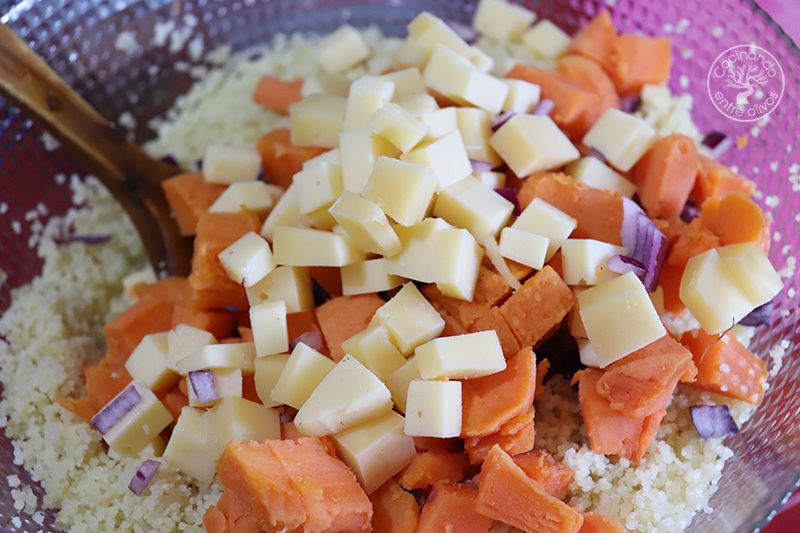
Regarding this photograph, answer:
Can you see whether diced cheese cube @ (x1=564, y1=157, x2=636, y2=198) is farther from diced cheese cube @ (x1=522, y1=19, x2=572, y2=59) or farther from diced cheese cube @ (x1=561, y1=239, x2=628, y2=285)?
diced cheese cube @ (x1=522, y1=19, x2=572, y2=59)

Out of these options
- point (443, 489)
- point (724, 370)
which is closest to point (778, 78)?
point (724, 370)

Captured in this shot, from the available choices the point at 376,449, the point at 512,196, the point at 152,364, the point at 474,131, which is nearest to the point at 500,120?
the point at 474,131

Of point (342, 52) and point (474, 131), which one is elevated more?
point (474, 131)

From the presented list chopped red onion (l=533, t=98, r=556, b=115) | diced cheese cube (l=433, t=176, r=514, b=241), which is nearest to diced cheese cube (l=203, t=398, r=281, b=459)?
diced cheese cube (l=433, t=176, r=514, b=241)

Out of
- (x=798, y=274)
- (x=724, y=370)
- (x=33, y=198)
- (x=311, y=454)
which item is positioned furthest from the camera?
(x=33, y=198)

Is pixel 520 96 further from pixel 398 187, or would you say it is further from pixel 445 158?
pixel 398 187

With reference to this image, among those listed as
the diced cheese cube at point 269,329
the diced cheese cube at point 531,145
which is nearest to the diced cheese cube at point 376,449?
the diced cheese cube at point 269,329

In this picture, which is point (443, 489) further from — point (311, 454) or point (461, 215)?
point (461, 215)

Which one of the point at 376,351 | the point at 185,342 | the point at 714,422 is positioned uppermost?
the point at 714,422
